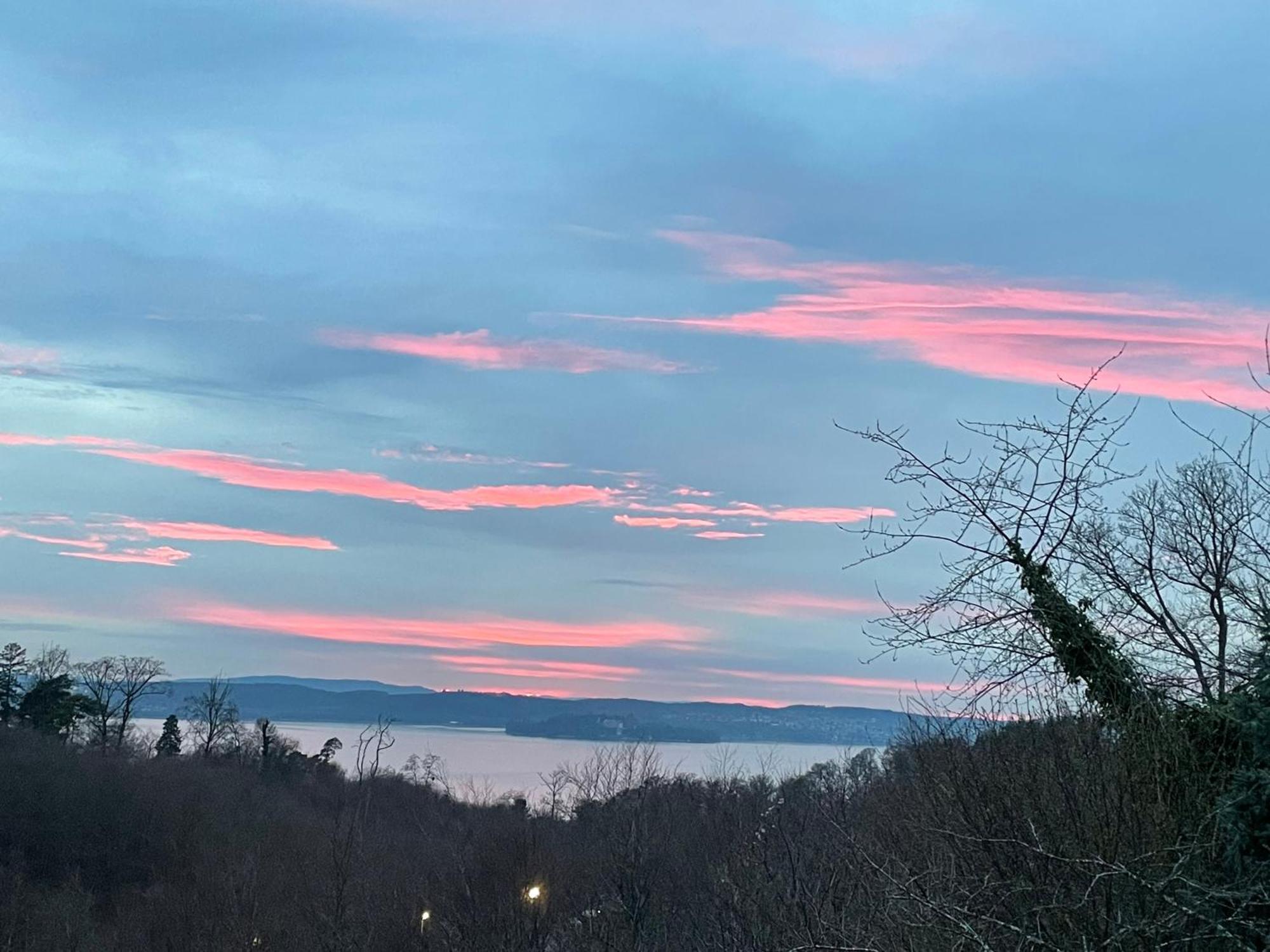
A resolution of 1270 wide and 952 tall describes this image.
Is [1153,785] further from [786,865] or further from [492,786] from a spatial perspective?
[492,786]

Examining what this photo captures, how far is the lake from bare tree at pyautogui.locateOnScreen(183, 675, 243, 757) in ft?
14.2

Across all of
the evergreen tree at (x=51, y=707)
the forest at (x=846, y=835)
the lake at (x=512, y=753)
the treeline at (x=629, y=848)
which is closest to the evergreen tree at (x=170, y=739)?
the treeline at (x=629, y=848)

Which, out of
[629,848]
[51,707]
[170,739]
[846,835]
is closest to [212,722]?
[170,739]

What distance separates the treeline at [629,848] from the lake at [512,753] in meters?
1.83

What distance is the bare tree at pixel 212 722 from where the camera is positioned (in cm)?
8450

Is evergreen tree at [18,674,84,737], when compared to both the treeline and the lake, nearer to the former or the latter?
the treeline

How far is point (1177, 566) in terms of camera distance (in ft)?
34.5

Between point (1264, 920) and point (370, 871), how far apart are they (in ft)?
129

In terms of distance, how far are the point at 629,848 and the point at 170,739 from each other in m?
59.1

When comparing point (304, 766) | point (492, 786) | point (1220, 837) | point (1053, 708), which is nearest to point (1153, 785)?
point (1220, 837)

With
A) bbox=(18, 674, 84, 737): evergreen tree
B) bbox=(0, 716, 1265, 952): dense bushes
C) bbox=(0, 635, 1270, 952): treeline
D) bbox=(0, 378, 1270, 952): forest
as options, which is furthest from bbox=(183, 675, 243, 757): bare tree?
bbox=(0, 378, 1270, 952): forest

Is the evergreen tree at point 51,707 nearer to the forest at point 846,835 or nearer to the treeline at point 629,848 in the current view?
the treeline at point 629,848

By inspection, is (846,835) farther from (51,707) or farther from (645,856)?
(51,707)

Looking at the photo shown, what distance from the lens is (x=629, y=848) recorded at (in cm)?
3662
